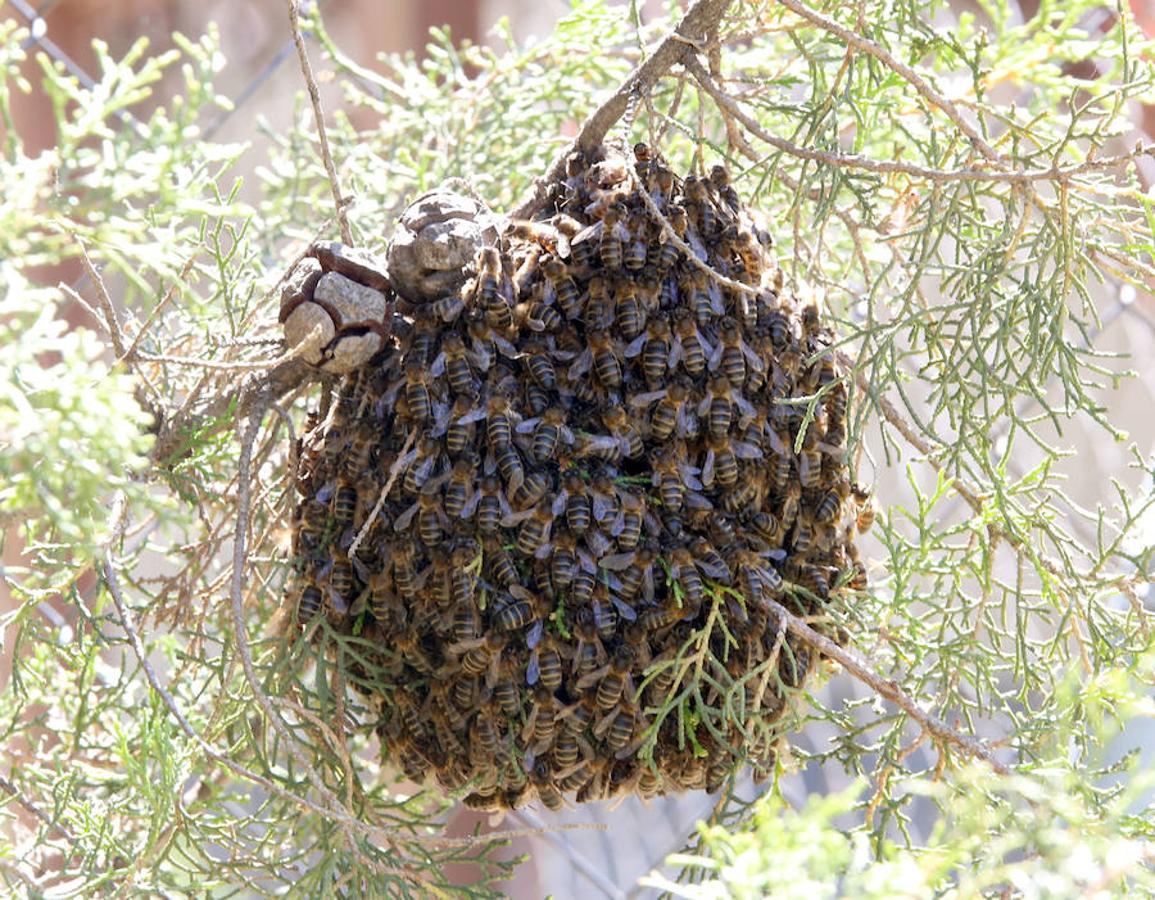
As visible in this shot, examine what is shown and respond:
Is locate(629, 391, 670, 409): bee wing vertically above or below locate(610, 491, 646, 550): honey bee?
above

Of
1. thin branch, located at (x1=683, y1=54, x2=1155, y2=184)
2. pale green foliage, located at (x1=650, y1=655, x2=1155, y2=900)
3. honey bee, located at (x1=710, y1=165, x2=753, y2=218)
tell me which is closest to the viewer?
pale green foliage, located at (x1=650, y1=655, x2=1155, y2=900)

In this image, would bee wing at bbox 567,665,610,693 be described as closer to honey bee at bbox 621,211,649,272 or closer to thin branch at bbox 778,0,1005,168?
honey bee at bbox 621,211,649,272

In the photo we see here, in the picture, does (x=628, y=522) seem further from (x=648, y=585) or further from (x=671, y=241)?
(x=671, y=241)

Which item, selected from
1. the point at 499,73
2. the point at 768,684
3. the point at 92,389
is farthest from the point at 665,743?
the point at 499,73

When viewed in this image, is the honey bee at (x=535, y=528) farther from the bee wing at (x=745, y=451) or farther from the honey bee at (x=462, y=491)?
the bee wing at (x=745, y=451)

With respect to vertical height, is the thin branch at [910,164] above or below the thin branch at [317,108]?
above

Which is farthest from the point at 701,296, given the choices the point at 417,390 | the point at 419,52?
the point at 419,52

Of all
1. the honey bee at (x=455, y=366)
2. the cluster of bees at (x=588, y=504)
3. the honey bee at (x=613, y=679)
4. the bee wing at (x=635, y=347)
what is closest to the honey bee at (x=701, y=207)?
the cluster of bees at (x=588, y=504)

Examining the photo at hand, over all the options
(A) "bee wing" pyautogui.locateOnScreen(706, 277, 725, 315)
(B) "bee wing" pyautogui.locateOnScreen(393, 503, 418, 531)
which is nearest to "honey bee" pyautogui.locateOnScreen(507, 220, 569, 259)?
(A) "bee wing" pyautogui.locateOnScreen(706, 277, 725, 315)
